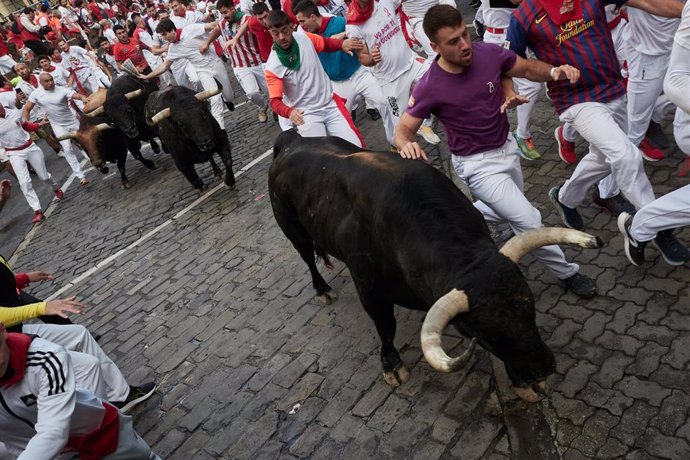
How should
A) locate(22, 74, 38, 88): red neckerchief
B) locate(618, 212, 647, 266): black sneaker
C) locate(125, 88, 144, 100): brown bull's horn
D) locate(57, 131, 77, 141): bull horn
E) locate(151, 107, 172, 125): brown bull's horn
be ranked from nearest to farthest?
1. locate(618, 212, 647, 266): black sneaker
2. locate(151, 107, 172, 125): brown bull's horn
3. locate(125, 88, 144, 100): brown bull's horn
4. locate(57, 131, 77, 141): bull horn
5. locate(22, 74, 38, 88): red neckerchief

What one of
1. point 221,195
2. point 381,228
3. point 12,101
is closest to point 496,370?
point 381,228

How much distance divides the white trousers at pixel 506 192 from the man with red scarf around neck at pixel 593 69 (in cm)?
69

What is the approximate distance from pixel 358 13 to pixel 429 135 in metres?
2.09

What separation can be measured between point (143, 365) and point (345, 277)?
8.19 ft

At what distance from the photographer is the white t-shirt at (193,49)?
12352 mm

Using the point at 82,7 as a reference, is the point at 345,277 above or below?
below

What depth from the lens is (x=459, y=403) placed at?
429cm

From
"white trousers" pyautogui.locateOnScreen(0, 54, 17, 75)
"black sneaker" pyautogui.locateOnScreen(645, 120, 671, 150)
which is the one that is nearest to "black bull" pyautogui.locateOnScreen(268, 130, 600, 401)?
"black sneaker" pyautogui.locateOnScreen(645, 120, 671, 150)

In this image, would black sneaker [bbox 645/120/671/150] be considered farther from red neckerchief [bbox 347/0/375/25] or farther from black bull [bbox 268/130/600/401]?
red neckerchief [bbox 347/0/375/25]

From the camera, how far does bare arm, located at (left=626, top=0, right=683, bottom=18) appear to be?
453cm

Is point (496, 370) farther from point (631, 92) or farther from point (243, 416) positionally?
point (631, 92)

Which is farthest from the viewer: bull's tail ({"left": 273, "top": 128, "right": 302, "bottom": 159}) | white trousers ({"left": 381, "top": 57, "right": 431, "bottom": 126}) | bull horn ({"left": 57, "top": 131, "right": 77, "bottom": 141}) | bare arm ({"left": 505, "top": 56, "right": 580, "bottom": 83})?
bull horn ({"left": 57, "top": 131, "right": 77, "bottom": 141})

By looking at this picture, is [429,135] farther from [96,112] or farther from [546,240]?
[96,112]

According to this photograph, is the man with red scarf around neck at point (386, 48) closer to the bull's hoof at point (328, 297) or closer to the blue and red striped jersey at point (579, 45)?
the blue and red striped jersey at point (579, 45)
